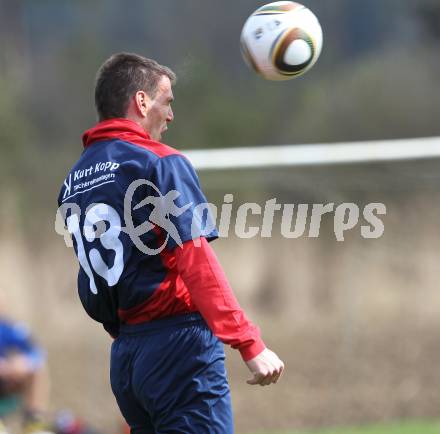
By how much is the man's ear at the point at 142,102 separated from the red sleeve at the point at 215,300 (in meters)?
0.64

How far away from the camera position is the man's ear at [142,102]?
4133 mm

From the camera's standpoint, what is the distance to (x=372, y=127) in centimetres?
1550

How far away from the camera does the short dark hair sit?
413 cm

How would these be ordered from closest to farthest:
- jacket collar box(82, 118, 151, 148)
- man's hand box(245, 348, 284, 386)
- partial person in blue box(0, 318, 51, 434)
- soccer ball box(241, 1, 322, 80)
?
man's hand box(245, 348, 284, 386) < jacket collar box(82, 118, 151, 148) < soccer ball box(241, 1, 322, 80) < partial person in blue box(0, 318, 51, 434)

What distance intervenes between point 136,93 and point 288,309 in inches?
350

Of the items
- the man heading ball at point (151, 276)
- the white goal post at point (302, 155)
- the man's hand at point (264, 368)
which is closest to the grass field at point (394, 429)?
the white goal post at point (302, 155)

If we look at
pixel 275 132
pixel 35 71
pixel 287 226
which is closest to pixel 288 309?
pixel 287 226

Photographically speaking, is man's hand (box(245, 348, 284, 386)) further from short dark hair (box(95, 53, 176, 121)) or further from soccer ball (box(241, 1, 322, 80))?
soccer ball (box(241, 1, 322, 80))

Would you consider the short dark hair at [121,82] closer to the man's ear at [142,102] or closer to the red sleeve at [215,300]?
the man's ear at [142,102]

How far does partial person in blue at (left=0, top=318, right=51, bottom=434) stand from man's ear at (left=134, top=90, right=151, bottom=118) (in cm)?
475

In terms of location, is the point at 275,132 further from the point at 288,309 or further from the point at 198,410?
the point at 198,410

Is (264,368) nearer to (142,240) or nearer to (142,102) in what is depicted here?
(142,240)

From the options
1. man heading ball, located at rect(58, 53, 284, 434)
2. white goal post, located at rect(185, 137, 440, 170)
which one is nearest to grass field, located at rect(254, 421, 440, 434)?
white goal post, located at rect(185, 137, 440, 170)

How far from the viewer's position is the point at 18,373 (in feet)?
27.9
